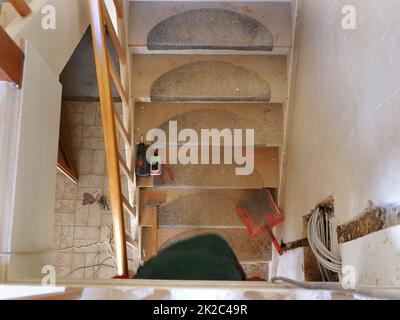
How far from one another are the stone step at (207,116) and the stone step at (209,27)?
0.42 metres

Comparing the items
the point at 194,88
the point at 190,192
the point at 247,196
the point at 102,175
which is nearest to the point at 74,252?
the point at 102,175

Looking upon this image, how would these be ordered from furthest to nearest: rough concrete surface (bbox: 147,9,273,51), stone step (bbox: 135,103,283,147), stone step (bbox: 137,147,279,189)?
stone step (bbox: 137,147,279,189) < stone step (bbox: 135,103,283,147) < rough concrete surface (bbox: 147,9,273,51)

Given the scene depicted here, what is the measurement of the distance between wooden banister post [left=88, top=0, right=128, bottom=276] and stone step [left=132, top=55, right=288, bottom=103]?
31.9 inches

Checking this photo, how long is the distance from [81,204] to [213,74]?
5.11 ft

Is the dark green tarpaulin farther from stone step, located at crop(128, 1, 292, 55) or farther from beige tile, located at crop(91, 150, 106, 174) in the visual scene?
beige tile, located at crop(91, 150, 106, 174)

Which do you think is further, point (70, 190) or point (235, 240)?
point (235, 240)

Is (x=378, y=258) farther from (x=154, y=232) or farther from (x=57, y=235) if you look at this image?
(x=57, y=235)

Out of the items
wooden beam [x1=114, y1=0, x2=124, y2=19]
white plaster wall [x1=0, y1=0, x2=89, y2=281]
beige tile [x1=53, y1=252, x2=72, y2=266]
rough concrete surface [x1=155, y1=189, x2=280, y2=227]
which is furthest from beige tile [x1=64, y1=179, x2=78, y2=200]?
white plaster wall [x1=0, y1=0, x2=89, y2=281]

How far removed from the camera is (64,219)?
3467 mm

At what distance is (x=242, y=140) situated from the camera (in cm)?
293

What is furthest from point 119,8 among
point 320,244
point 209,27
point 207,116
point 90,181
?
point 320,244

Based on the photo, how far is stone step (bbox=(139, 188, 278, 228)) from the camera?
135 inches

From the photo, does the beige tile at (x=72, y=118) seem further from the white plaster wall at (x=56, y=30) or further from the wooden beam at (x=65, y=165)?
the white plaster wall at (x=56, y=30)
